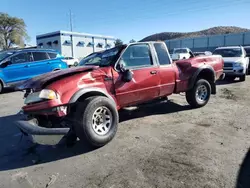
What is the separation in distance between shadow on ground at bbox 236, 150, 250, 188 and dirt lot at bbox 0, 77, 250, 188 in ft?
0.05

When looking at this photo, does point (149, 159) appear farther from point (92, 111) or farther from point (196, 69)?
point (196, 69)

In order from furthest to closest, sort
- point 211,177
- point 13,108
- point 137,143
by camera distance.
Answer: point 13,108
point 137,143
point 211,177

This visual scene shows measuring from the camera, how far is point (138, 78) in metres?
5.11

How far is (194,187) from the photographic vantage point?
119 inches

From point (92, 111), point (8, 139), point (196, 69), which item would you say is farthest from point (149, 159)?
point (196, 69)

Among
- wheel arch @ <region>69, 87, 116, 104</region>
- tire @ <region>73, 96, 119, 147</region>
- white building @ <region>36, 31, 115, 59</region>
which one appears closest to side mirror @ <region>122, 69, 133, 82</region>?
wheel arch @ <region>69, 87, 116, 104</region>

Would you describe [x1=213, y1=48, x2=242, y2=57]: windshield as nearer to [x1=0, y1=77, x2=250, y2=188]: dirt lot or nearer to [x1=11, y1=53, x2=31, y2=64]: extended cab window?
[x1=0, y1=77, x2=250, y2=188]: dirt lot

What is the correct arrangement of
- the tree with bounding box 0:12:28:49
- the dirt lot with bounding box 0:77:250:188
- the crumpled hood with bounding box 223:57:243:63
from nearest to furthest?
the dirt lot with bounding box 0:77:250:188 → the crumpled hood with bounding box 223:57:243:63 → the tree with bounding box 0:12:28:49

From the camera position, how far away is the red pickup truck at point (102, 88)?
395 cm

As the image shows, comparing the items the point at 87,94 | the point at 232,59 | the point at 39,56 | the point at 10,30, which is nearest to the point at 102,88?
the point at 87,94

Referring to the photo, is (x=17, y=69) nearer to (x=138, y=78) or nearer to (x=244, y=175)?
(x=138, y=78)

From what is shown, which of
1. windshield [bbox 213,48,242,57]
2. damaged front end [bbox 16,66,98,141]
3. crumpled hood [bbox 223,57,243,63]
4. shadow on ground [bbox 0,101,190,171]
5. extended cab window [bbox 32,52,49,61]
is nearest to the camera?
damaged front end [bbox 16,66,98,141]

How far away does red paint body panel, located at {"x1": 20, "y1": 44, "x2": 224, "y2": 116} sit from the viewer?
4.00 meters

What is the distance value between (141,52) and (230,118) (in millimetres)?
2699
